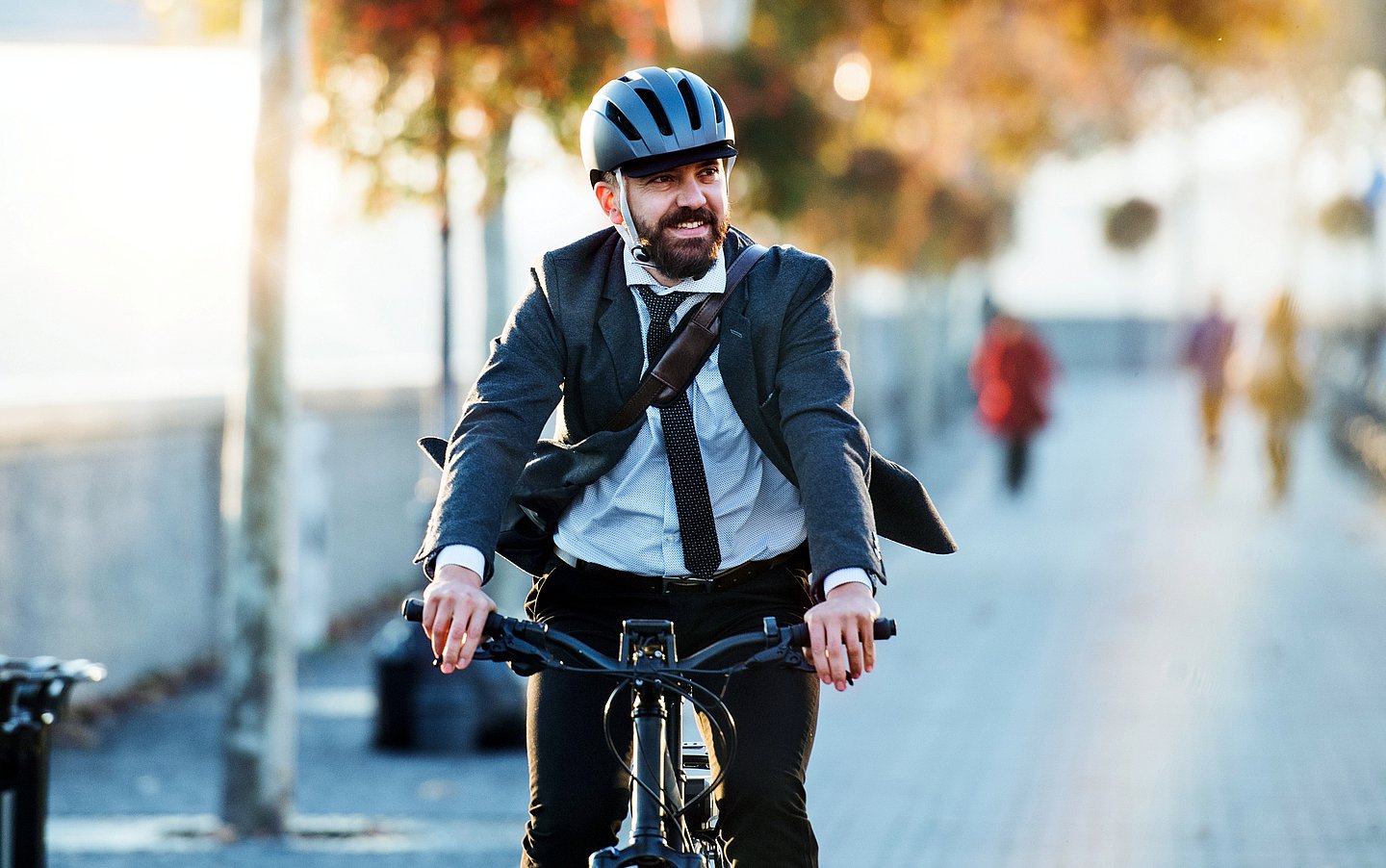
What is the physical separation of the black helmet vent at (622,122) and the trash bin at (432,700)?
17.4ft

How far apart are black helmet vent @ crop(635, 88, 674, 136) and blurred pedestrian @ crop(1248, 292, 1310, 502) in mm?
15658

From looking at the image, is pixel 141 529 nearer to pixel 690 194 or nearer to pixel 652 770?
pixel 690 194

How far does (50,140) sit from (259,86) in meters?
5.15

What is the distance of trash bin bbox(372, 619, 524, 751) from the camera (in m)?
8.64

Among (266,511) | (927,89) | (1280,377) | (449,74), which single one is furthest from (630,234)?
(927,89)

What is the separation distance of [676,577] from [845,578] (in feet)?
1.58

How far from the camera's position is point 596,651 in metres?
3.18

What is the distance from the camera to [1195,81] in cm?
3966

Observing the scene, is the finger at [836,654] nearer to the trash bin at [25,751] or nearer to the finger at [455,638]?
the finger at [455,638]

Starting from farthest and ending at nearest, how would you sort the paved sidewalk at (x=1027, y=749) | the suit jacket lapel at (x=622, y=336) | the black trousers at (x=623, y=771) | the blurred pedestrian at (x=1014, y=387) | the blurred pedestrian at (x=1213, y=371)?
the blurred pedestrian at (x=1213, y=371) < the blurred pedestrian at (x=1014, y=387) < the paved sidewalk at (x=1027, y=749) < the suit jacket lapel at (x=622, y=336) < the black trousers at (x=623, y=771)

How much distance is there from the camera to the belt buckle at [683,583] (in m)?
3.61

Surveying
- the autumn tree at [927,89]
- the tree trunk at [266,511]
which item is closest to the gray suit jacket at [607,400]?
the tree trunk at [266,511]

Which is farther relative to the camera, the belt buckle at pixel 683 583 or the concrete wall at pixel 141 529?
the concrete wall at pixel 141 529

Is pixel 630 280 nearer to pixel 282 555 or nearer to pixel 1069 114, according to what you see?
pixel 282 555
